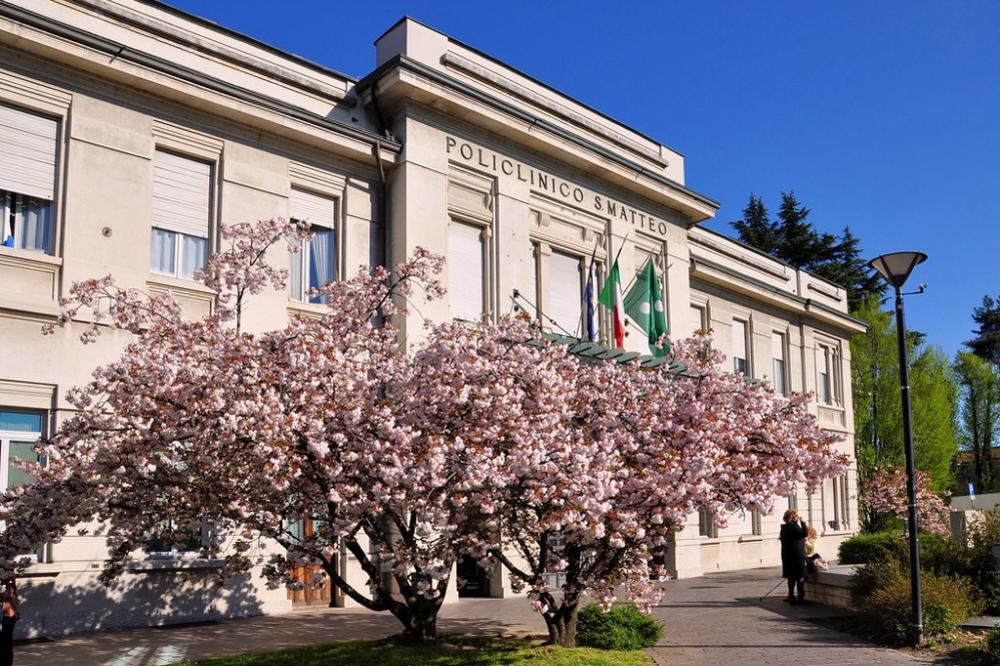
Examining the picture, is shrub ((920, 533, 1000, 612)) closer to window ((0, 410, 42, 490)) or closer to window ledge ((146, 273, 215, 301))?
window ledge ((146, 273, 215, 301))

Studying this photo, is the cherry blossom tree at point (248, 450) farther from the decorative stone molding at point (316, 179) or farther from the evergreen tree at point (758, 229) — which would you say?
the evergreen tree at point (758, 229)

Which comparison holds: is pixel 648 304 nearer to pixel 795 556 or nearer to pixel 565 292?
pixel 565 292

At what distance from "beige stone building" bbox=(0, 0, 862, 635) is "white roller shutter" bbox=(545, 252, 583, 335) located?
0.05 meters

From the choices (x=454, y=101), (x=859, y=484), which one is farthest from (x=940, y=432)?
(x=454, y=101)

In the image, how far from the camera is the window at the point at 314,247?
54.5 ft

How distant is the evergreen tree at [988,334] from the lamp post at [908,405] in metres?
63.6

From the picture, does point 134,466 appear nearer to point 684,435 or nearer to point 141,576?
point 141,576

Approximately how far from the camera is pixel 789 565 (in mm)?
16516

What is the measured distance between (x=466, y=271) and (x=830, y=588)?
885 centimetres

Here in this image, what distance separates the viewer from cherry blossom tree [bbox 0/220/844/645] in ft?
30.2

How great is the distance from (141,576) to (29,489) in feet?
14.4

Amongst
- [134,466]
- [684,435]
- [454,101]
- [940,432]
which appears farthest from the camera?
[940,432]

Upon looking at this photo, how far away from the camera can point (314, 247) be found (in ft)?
56.1

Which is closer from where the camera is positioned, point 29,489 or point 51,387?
point 29,489
